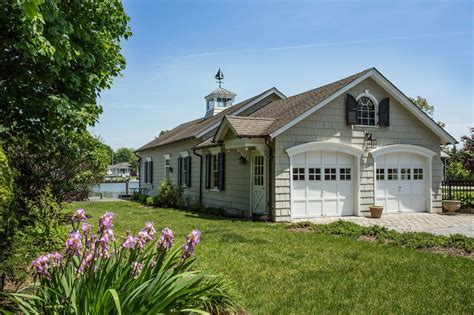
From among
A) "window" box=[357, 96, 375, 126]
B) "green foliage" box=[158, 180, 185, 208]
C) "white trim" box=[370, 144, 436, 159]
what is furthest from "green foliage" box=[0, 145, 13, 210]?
"green foliage" box=[158, 180, 185, 208]

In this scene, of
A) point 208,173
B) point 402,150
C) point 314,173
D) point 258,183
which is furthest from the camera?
point 208,173

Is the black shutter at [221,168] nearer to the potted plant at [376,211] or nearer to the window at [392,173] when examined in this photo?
the potted plant at [376,211]

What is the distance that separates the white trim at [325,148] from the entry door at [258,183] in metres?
1.22

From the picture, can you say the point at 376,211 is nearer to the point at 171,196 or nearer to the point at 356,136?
the point at 356,136

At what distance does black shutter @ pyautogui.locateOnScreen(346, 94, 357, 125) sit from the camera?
14734mm

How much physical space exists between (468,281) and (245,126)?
30.1ft

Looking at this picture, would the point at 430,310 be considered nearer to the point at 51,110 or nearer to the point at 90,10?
the point at 51,110

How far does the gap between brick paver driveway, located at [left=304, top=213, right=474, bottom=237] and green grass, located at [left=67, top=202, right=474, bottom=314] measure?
3272 millimetres

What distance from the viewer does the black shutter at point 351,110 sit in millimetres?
14734

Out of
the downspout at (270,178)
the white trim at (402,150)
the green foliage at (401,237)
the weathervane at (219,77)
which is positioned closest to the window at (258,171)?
the downspout at (270,178)

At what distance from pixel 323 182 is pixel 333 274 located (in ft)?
27.1

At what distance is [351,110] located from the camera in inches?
583

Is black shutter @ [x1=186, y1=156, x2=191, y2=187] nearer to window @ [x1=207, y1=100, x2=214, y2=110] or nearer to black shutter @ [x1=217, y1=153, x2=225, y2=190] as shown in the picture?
black shutter @ [x1=217, y1=153, x2=225, y2=190]

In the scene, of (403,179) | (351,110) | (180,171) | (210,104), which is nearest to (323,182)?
(351,110)
